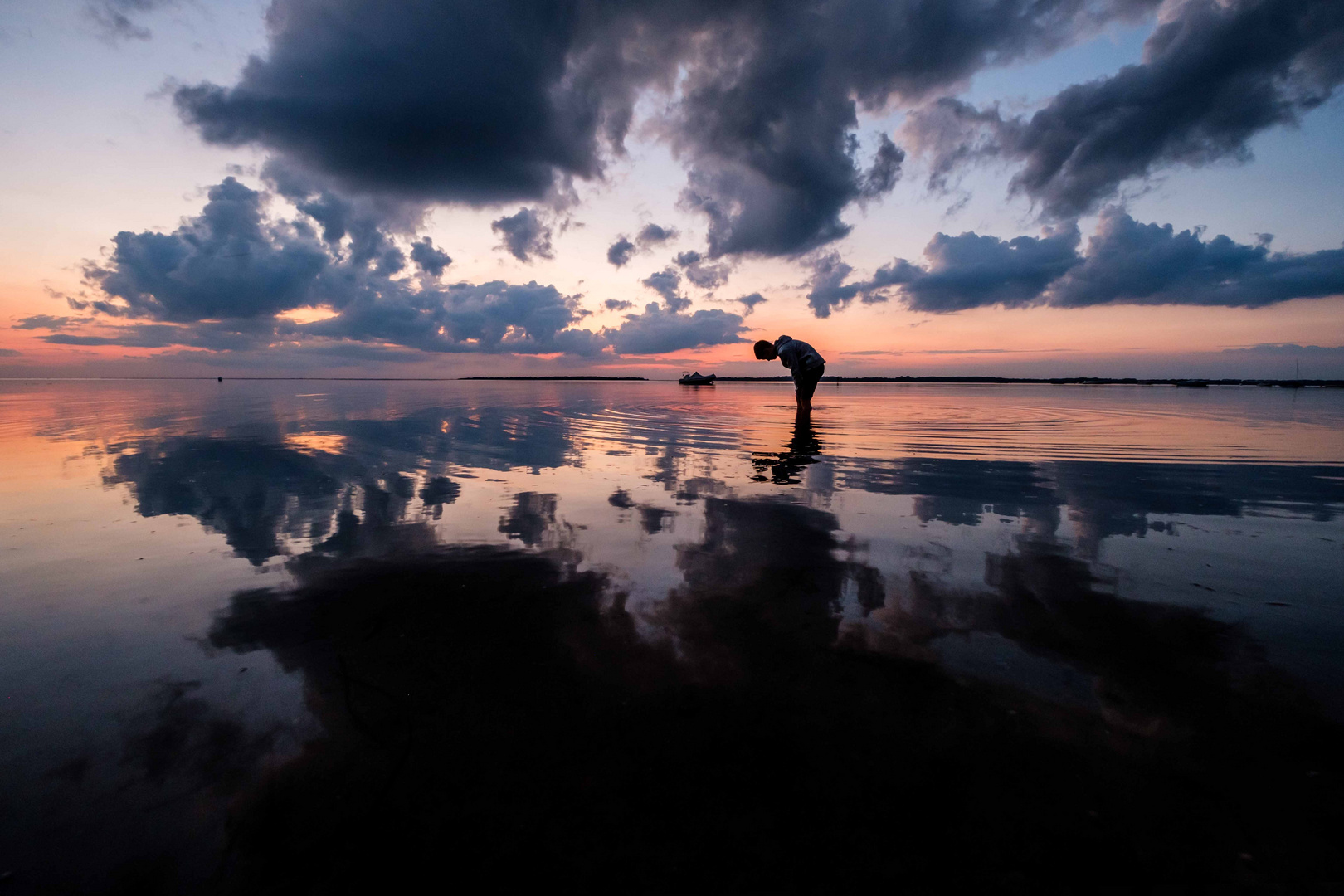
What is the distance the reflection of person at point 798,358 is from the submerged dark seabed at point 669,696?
16352mm

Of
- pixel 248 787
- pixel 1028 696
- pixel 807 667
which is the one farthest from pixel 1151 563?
pixel 248 787

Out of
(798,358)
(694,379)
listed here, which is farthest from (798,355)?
(694,379)

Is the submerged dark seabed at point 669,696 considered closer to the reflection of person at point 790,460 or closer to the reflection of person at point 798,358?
the reflection of person at point 790,460

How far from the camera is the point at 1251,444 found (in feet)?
48.0

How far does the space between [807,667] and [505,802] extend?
1.95 metres

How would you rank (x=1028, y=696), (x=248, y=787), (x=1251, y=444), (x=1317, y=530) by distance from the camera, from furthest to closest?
(x=1251, y=444) < (x=1317, y=530) < (x=1028, y=696) < (x=248, y=787)

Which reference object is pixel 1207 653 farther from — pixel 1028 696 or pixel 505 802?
pixel 505 802

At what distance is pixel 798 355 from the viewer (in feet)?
76.7

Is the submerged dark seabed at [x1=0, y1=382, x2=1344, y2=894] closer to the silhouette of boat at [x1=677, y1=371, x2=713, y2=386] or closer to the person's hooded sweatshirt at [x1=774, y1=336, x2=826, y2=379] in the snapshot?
the person's hooded sweatshirt at [x1=774, y1=336, x2=826, y2=379]

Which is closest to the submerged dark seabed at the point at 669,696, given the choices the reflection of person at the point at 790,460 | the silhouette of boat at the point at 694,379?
the reflection of person at the point at 790,460

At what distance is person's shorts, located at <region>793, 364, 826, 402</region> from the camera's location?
77.3 feet

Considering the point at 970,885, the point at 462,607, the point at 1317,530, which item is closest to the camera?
Answer: the point at 970,885

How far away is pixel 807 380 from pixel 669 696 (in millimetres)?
22072

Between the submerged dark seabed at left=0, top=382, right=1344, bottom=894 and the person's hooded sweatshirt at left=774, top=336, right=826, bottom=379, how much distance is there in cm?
A: 1632
